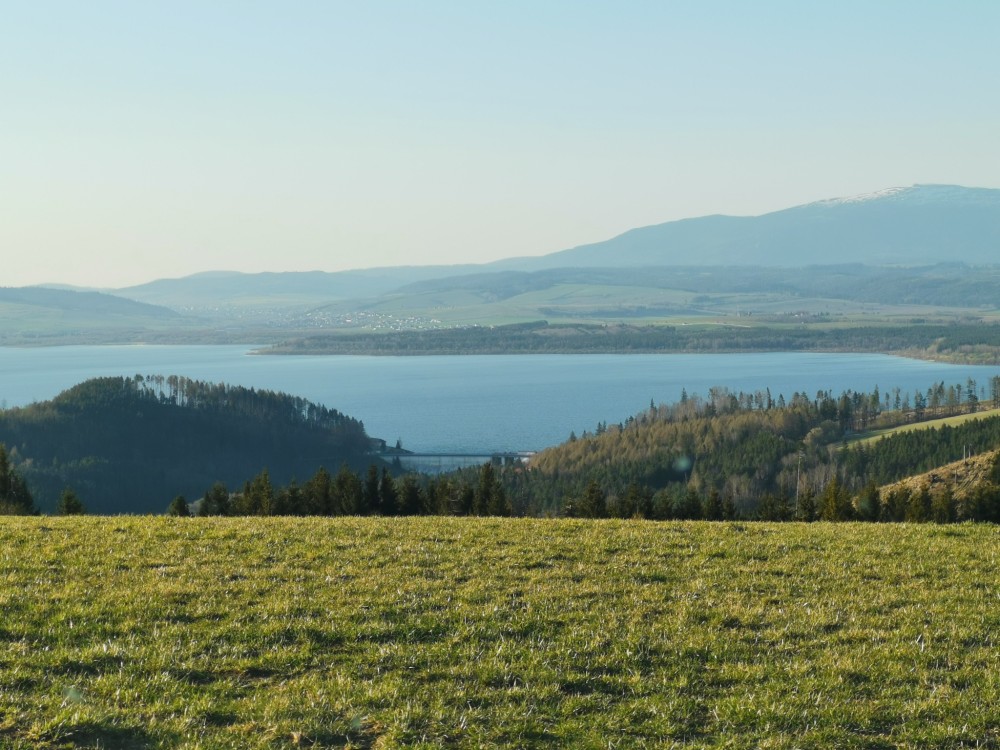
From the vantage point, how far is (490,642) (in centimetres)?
1309

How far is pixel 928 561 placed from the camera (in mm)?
19000

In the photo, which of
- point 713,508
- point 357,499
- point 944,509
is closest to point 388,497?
point 357,499

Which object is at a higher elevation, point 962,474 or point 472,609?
point 472,609

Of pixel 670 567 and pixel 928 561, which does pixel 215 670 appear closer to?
pixel 670 567

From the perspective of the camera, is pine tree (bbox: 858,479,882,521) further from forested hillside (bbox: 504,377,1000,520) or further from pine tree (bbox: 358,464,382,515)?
forested hillside (bbox: 504,377,1000,520)

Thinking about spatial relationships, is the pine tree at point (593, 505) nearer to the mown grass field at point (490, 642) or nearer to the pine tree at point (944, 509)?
the pine tree at point (944, 509)

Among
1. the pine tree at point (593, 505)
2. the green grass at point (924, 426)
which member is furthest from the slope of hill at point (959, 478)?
the green grass at point (924, 426)

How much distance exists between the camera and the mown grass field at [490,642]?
10242 mm

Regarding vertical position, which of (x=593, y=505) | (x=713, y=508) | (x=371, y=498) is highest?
(x=371, y=498)

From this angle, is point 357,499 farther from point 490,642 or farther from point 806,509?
point 490,642

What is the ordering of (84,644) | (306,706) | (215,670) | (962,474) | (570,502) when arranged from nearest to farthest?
(306,706)
(215,670)
(84,644)
(570,502)
(962,474)

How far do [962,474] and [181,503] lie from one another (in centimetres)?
7687

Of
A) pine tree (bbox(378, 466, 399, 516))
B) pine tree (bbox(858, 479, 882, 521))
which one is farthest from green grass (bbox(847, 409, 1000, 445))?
pine tree (bbox(378, 466, 399, 516))

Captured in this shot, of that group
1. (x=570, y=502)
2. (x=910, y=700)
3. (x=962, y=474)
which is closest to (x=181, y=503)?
(x=570, y=502)
